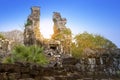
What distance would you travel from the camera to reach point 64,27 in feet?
139

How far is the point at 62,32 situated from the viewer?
41406 mm

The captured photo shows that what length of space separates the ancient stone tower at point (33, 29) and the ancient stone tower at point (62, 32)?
2.75 metres

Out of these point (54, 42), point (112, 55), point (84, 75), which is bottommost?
point (84, 75)

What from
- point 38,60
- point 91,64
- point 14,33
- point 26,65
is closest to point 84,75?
point 91,64

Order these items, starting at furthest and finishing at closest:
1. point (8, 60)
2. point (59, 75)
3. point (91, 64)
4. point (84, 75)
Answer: point (8, 60), point (91, 64), point (84, 75), point (59, 75)

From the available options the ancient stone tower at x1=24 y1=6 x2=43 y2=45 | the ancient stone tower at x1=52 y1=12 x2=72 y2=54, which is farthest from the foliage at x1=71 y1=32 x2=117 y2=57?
the ancient stone tower at x1=24 y1=6 x2=43 y2=45

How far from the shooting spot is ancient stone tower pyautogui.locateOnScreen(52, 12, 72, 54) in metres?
41.0

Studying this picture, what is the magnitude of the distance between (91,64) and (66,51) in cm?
2915

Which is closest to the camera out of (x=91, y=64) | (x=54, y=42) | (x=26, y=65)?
(x=26, y=65)

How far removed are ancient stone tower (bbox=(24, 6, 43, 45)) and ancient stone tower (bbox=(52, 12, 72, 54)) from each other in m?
2.75

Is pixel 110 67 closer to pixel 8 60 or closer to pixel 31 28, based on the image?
pixel 8 60

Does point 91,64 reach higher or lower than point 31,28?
lower

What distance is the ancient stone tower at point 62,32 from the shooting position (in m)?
41.0

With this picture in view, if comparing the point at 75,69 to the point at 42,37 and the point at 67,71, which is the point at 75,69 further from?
the point at 42,37
